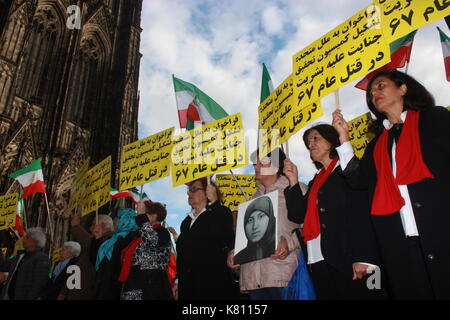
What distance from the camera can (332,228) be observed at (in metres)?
2.29

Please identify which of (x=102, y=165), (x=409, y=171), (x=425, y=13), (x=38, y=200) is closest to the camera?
(x=409, y=171)

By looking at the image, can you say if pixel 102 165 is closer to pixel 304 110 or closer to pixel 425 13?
pixel 304 110

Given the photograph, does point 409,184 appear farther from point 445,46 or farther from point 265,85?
point 445,46

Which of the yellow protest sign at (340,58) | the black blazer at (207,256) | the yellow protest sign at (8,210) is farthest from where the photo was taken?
the yellow protest sign at (8,210)

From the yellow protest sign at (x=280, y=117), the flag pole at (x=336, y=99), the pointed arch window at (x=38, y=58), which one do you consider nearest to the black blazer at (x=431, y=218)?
the flag pole at (x=336, y=99)

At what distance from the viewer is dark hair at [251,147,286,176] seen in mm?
3326

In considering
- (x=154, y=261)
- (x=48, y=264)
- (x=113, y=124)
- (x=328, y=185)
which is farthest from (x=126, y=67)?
(x=328, y=185)

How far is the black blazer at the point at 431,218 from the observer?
5.48 ft

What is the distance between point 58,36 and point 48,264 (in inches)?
574

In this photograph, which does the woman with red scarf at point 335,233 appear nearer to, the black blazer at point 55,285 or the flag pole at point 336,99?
the flag pole at point 336,99

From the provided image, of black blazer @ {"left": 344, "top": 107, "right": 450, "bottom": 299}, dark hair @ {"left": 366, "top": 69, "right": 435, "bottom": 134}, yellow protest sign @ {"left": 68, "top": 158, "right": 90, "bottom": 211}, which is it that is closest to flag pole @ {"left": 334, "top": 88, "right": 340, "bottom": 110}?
dark hair @ {"left": 366, "top": 69, "right": 435, "bottom": 134}

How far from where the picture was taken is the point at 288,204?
106 inches

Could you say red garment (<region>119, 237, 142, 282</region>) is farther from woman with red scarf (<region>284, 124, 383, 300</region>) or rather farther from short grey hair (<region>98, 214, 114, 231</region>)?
woman with red scarf (<region>284, 124, 383, 300</region>)

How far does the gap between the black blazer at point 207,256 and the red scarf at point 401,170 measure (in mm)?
1595
